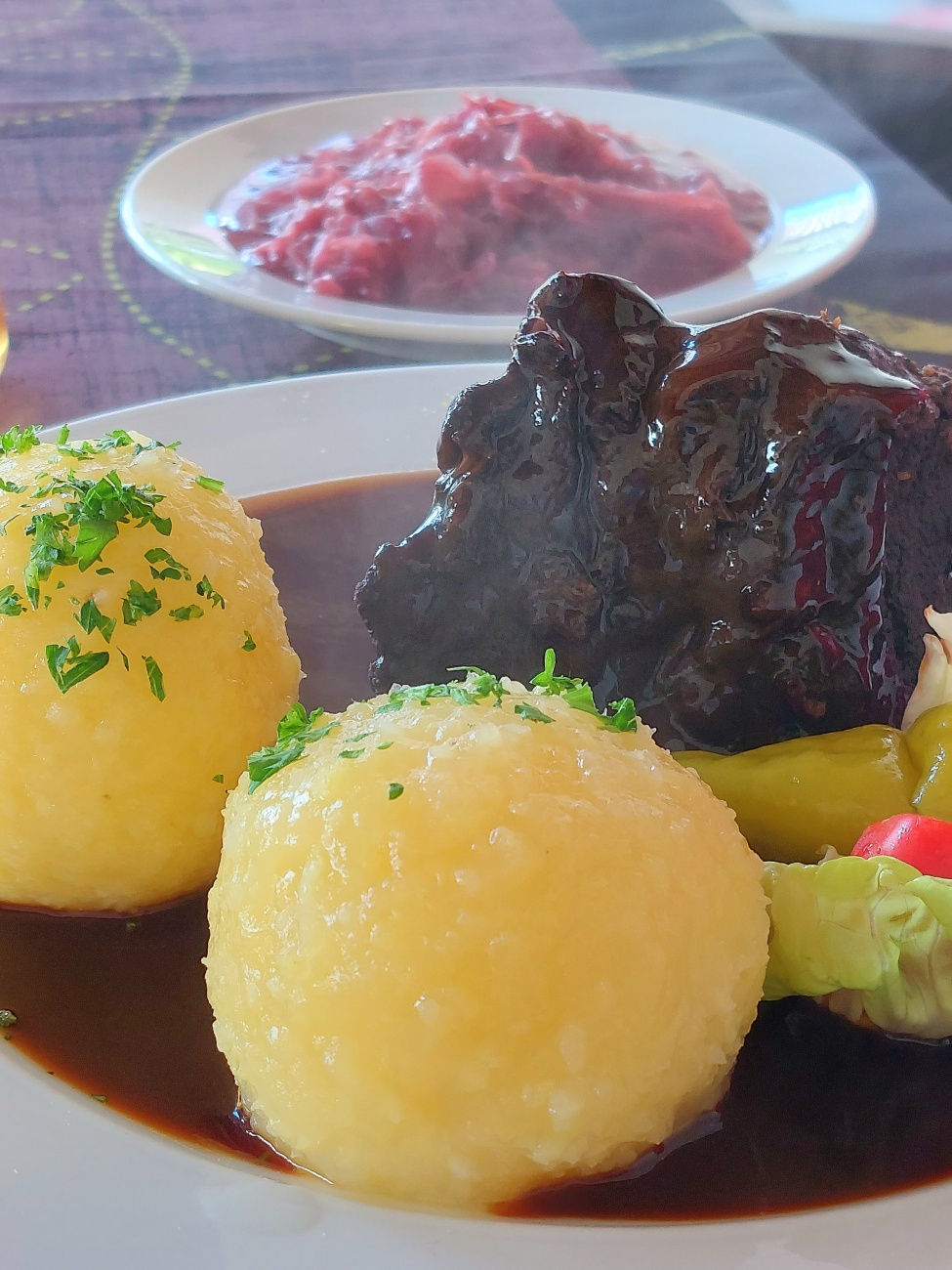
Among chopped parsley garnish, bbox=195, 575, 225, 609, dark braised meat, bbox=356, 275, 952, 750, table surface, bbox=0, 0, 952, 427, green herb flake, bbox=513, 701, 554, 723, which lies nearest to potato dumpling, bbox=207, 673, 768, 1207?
green herb flake, bbox=513, 701, 554, 723

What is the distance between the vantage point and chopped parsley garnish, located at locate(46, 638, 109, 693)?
155cm

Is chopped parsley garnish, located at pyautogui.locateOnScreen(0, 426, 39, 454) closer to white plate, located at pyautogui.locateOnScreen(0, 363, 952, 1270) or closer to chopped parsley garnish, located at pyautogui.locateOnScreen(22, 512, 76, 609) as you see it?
chopped parsley garnish, located at pyautogui.locateOnScreen(22, 512, 76, 609)

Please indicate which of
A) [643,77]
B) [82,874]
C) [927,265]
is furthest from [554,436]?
[643,77]

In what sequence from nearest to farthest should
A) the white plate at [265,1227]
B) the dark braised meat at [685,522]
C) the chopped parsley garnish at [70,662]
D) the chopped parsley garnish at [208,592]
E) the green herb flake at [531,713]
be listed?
1. the white plate at [265,1227]
2. the green herb flake at [531,713]
3. the chopped parsley garnish at [70,662]
4. the chopped parsley garnish at [208,592]
5. the dark braised meat at [685,522]

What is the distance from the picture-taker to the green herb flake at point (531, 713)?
54.9 inches

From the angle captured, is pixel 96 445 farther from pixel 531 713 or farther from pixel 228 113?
pixel 228 113

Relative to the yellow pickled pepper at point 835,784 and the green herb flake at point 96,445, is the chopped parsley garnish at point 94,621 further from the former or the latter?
the yellow pickled pepper at point 835,784

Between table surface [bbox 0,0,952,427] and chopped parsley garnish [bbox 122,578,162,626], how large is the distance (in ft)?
5.53

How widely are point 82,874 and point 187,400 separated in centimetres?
148

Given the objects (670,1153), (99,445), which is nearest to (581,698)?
(670,1153)

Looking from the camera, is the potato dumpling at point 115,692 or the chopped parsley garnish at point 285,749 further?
the potato dumpling at point 115,692

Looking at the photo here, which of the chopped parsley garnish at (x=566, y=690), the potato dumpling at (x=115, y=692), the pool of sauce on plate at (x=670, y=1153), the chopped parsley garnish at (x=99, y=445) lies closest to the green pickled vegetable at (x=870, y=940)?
the pool of sauce on plate at (x=670, y=1153)

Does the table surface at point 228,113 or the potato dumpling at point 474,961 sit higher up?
the potato dumpling at point 474,961

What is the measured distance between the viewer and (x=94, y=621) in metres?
1.56
